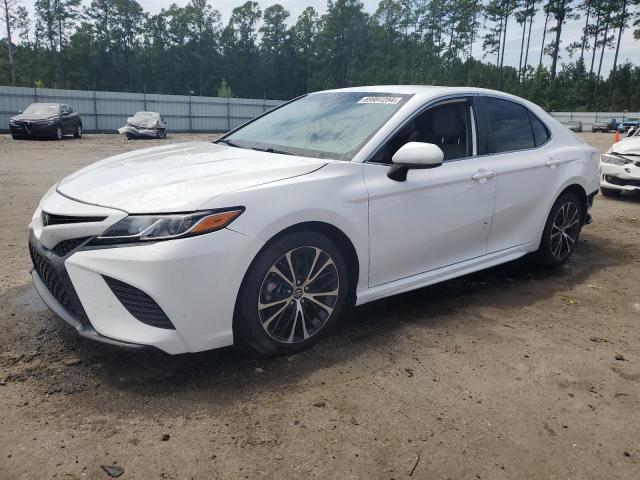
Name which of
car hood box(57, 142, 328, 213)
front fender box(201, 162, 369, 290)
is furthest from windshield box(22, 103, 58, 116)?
front fender box(201, 162, 369, 290)

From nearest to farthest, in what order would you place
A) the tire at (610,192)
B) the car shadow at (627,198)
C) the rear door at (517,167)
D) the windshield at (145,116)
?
the rear door at (517,167), the car shadow at (627,198), the tire at (610,192), the windshield at (145,116)

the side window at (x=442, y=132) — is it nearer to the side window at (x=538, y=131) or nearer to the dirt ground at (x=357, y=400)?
the side window at (x=538, y=131)

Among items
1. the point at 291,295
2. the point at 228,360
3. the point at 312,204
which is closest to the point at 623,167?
the point at 312,204

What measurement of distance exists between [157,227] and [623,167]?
9.12m

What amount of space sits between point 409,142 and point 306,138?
72cm

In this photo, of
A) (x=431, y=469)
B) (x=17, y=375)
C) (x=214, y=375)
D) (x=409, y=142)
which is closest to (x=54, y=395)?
(x=17, y=375)

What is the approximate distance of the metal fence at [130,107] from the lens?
28.1 m

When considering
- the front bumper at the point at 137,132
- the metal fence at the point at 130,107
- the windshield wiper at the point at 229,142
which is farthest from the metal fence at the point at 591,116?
the windshield wiper at the point at 229,142

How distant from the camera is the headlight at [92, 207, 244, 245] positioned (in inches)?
103

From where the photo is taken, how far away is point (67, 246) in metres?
2.79

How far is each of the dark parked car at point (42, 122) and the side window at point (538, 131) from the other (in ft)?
67.9

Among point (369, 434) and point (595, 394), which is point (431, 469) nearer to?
point (369, 434)

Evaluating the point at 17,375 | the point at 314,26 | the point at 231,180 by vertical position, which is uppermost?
the point at 314,26

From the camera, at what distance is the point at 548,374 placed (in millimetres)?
3078
